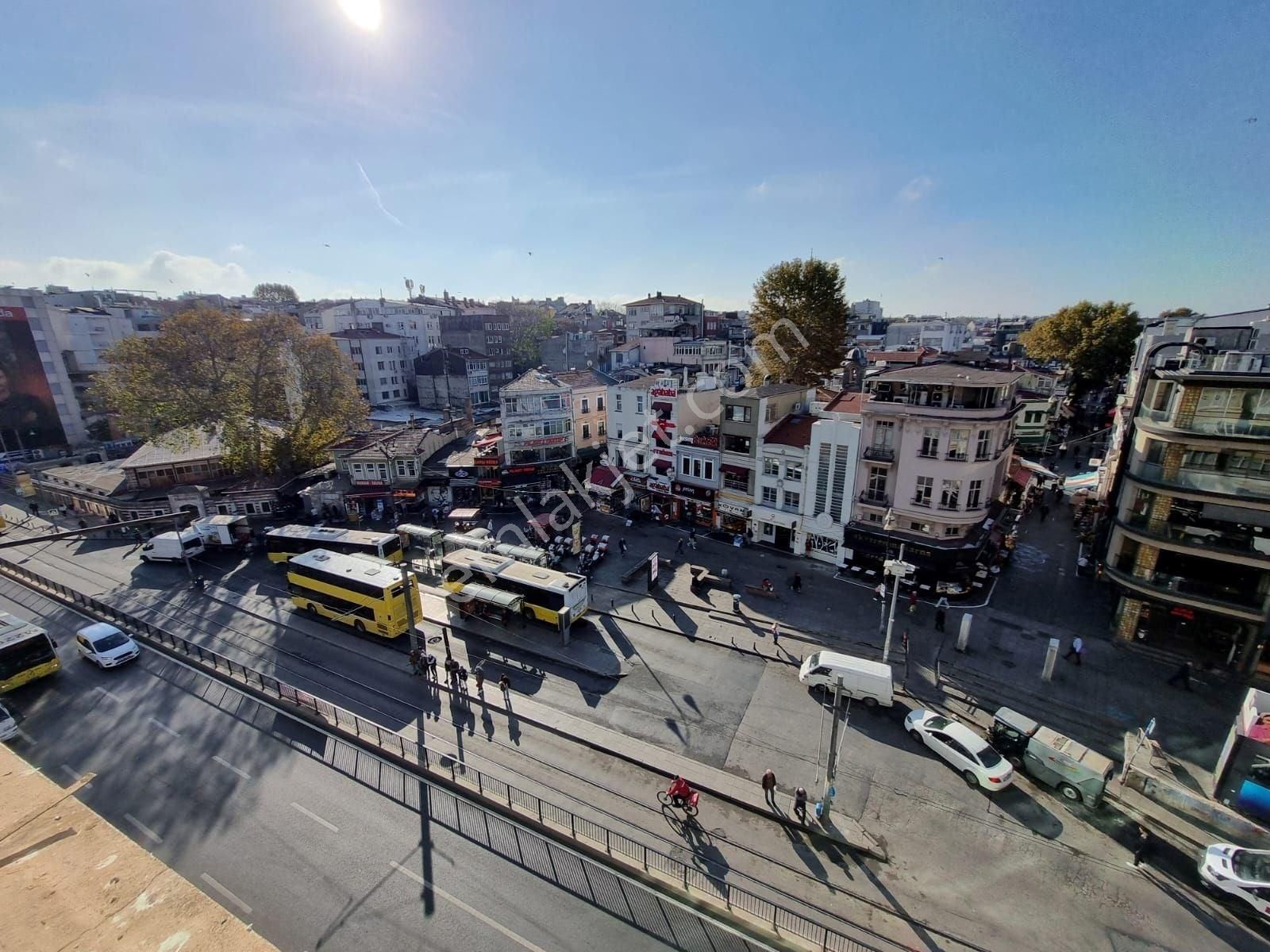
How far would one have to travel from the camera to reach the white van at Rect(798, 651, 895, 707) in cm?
2166

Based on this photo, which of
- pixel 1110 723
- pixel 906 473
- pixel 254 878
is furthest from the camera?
pixel 906 473

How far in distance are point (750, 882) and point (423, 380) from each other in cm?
8139

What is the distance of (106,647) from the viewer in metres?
24.6

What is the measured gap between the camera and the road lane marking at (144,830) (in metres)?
16.0

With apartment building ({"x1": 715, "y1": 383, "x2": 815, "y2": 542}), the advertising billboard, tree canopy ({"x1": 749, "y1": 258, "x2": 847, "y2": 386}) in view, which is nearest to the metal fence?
apartment building ({"x1": 715, "y1": 383, "x2": 815, "y2": 542})

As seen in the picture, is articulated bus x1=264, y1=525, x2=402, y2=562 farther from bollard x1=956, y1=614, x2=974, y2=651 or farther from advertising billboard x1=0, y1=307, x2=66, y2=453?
advertising billboard x1=0, y1=307, x2=66, y2=453

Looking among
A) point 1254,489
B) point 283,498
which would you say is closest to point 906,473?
point 1254,489

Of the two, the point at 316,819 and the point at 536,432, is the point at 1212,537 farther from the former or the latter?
the point at 536,432

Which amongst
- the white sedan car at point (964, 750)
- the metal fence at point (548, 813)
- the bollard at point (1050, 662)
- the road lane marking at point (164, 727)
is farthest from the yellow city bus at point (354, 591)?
the bollard at point (1050, 662)

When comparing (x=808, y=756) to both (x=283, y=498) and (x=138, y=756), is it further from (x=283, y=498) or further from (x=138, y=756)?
(x=283, y=498)

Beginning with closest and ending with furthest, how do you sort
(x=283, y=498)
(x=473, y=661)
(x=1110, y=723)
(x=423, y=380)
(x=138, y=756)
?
(x=138, y=756) < (x=1110, y=723) < (x=473, y=661) < (x=283, y=498) < (x=423, y=380)

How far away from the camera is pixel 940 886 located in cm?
1477

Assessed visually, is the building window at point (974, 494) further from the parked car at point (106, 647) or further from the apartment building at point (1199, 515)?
the parked car at point (106, 647)

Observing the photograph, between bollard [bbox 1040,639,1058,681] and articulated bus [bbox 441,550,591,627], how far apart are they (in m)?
21.6
